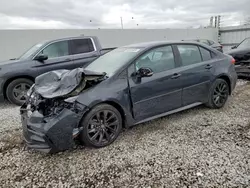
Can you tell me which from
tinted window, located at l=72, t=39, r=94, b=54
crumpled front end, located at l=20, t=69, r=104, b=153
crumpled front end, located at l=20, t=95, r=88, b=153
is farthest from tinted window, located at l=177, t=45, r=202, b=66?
tinted window, located at l=72, t=39, r=94, b=54

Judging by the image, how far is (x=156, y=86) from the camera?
11.2ft

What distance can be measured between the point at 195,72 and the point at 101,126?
6.81 ft

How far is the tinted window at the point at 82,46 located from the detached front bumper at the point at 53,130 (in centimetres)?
355

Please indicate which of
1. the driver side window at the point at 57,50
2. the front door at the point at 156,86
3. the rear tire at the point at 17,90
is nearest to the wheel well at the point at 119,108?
the front door at the point at 156,86

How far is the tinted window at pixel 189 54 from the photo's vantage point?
3.84 metres

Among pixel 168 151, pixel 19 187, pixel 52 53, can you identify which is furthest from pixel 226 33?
pixel 19 187

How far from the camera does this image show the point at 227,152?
2.78m

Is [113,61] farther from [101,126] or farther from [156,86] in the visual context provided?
[101,126]

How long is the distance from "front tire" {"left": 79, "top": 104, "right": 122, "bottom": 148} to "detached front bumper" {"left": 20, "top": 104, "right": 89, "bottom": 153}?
152 millimetres

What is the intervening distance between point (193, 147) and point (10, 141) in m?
2.92

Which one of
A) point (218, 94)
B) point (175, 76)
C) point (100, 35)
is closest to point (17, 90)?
point (175, 76)

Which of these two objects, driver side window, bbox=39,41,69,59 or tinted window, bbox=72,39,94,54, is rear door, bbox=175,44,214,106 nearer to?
tinted window, bbox=72,39,94,54

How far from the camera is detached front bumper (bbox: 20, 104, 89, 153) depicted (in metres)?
2.61

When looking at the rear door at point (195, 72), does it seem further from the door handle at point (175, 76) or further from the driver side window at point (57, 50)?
the driver side window at point (57, 50)
